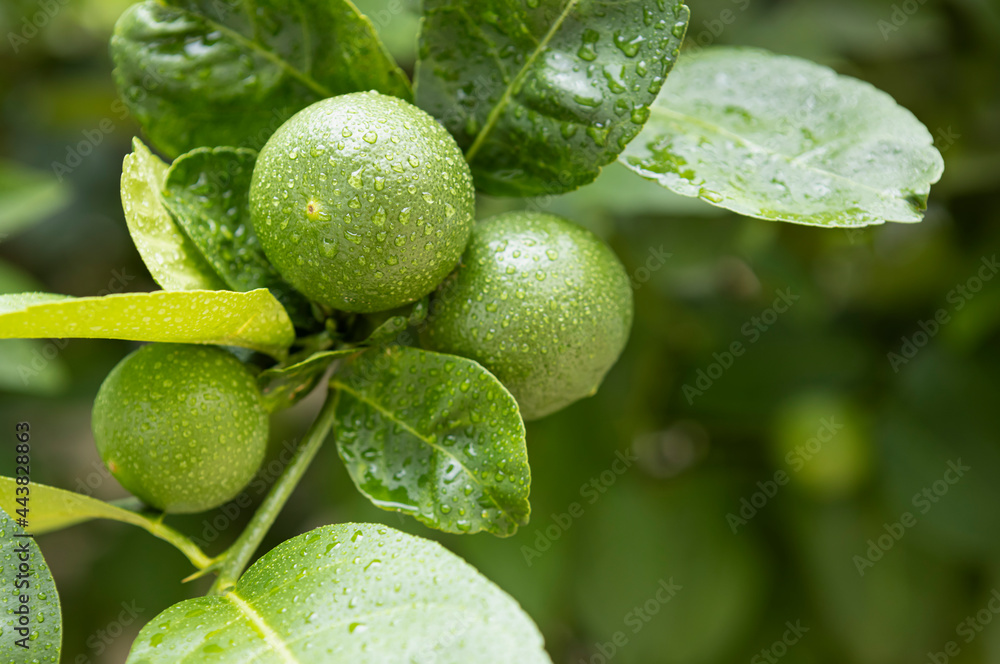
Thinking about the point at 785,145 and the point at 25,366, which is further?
the point at 25,366

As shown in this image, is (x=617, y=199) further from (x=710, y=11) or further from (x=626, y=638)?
(x=626, y=638)

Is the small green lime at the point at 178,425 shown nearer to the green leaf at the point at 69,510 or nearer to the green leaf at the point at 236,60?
the green leaf at the point at 69,510

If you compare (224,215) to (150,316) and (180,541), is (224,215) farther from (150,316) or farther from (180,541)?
(180,541)

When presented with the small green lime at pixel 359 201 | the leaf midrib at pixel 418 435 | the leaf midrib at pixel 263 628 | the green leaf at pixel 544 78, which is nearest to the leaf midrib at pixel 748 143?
the green leaf at pixel 544 78

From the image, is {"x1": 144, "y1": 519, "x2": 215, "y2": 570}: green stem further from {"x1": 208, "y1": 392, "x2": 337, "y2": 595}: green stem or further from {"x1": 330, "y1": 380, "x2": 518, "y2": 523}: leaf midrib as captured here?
{"x1": 330, "y1": 380, "x2": 518, "y2": 523}: leaf midrib

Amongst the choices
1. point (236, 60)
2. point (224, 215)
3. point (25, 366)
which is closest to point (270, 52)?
point (236, 60)

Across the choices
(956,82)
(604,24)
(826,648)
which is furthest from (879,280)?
(604,24)
